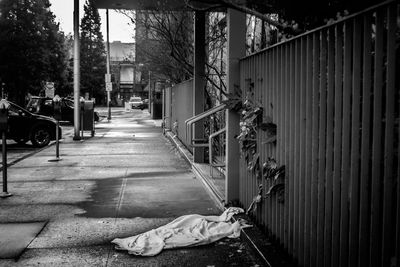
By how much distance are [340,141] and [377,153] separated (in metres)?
0.54

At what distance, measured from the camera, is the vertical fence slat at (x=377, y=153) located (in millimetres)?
3031

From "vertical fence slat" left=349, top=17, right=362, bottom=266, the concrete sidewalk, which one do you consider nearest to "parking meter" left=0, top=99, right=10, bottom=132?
the concrete sidewalk

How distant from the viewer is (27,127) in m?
16.6

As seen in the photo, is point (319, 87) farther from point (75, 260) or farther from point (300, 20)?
point (75, 260)

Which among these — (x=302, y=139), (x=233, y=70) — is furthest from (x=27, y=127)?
(x=302, y=139)

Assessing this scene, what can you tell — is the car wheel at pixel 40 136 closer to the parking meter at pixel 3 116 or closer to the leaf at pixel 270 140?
the parking meter at pixel 3 116

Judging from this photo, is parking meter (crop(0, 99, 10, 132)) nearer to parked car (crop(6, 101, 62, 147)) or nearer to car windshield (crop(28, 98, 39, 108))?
parked car (crop(6, 101, 62, 147))

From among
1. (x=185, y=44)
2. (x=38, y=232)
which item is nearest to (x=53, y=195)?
(x=38, y=232)

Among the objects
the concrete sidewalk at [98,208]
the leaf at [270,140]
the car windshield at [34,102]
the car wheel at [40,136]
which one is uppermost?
the car windshield at [34,102]

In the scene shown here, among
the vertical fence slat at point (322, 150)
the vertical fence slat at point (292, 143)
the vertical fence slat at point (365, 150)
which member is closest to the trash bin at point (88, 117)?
the vertical fence slat at point (292, 143)

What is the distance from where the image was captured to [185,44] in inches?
583

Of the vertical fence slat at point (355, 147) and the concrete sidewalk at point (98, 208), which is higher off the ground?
the vertical fence slat at point (355, 147)

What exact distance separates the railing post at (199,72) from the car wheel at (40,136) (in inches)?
286

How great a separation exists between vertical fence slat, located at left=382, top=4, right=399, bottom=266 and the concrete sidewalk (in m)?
2.10
